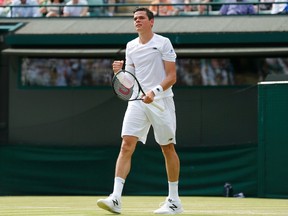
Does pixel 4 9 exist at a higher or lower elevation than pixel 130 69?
higher

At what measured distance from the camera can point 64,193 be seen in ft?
65.8

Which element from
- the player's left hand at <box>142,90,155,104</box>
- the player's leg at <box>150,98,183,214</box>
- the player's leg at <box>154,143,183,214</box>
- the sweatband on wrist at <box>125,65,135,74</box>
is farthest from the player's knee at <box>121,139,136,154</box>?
the sweatband on wrist at <box>125,65,135,74</box>

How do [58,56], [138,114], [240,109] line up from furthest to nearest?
[58,56], [240,109], [138,114]

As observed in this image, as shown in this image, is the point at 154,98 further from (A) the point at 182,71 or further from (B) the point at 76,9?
(B) the point at 76,9

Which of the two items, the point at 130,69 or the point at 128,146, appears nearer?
the point at 128,146

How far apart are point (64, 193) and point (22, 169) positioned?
1110mm

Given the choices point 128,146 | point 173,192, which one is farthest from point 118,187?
point 173,192

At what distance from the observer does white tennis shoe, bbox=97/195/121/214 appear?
10.2 metres

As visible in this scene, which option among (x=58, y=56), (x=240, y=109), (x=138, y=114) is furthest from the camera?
(x=58, y=56)

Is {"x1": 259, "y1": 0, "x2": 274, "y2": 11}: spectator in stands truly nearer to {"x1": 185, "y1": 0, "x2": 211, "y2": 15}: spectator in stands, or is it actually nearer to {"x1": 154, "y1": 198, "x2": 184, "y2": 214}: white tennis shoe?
{"x1": 185, "y1": 0, "x2": 211, "y2": 15}: spectator in stands

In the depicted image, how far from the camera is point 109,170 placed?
1992cm

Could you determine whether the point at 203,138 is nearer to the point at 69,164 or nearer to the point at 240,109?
the point at 240,109

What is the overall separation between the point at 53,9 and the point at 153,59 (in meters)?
11.7

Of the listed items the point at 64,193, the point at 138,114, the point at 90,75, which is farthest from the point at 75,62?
the point at 138,114
